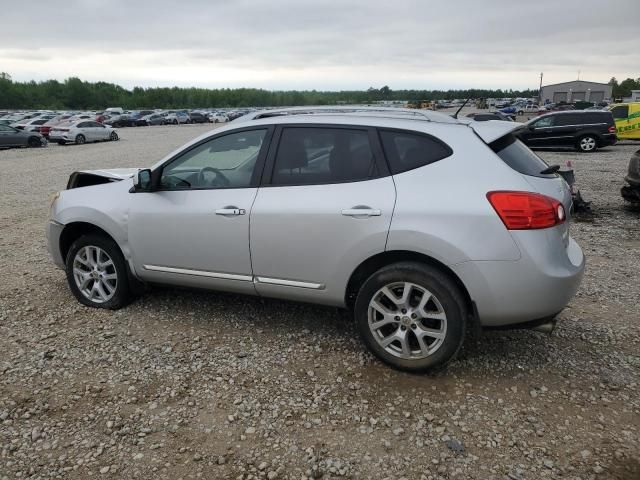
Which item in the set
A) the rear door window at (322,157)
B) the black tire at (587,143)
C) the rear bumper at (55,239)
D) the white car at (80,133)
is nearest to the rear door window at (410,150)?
the rear door window at (322,157)

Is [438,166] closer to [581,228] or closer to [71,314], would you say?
[71,314]

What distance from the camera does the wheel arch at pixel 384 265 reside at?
3.32m

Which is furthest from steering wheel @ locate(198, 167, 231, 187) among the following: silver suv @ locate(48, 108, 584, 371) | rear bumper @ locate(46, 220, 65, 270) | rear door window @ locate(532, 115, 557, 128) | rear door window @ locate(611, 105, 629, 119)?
rear door window @ locate(611, 105, 629, 119)

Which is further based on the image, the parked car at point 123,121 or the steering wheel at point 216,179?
the parked car at point 123,121

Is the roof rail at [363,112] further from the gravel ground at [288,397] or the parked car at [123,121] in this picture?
the parked car at [123,121]

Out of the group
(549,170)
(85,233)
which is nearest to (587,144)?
(549,170)

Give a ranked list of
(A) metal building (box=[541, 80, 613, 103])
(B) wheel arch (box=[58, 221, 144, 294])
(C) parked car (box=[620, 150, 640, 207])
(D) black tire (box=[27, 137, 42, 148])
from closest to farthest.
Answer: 1. (B) wheel arch (box=[58, 221, 144, 294])
2. (C) parked car (box=[620, 150, 640, 207])
3. (D) black tire (box=[27, 137, 42, 148])
4. (A) metal building (box=[541, 80, 613, 103])

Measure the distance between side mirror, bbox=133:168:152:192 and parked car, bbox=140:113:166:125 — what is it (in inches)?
2030

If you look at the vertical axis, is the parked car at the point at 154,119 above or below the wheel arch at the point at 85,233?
above

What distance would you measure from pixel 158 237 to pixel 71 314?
1209mm

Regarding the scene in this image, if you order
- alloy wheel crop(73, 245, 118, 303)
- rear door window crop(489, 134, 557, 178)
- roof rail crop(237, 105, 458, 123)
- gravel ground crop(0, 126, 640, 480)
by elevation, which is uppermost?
roof rail crop(237, 105, 458, 123)

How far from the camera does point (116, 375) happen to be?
3.59 meters

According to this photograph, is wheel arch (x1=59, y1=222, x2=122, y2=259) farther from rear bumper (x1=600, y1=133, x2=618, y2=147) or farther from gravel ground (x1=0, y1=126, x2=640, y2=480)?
rear bumper (x1=600, y1=133, x2=618, y2=147)

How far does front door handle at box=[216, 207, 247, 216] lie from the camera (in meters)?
3.82
